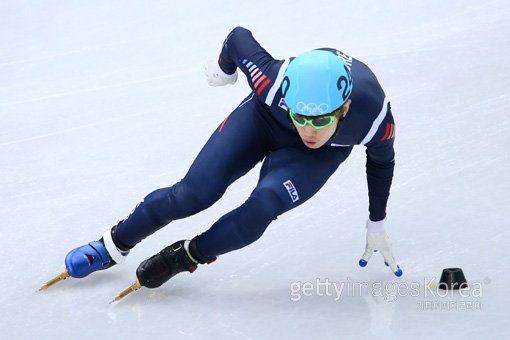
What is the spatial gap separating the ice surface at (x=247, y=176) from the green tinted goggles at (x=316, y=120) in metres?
0.68

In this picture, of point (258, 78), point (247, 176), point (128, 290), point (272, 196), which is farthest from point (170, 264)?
point (247, 176)

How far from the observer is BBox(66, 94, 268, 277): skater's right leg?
331 centimetres

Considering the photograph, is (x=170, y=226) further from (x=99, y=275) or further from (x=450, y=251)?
(x=450, y=251)

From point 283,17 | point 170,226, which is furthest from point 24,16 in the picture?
point 170,226

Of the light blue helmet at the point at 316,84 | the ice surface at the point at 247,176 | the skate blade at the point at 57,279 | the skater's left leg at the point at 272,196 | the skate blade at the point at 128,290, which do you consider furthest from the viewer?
the skate blade at the point at 57,279

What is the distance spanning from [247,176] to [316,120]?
152 cm

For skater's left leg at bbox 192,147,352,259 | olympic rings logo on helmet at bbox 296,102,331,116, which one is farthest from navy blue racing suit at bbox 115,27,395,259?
olympic rings logo on helmet at bbox 296,102,331,116

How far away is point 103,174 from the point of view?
4582mm

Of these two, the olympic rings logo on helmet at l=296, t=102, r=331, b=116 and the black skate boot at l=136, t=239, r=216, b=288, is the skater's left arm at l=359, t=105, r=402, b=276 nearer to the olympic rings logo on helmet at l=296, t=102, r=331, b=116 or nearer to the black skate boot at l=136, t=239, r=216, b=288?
the olympic rings logo on helmet at l=296, t=102, r=331, b=116

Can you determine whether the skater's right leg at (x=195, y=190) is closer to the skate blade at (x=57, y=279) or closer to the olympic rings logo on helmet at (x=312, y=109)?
the skate blade at (x=57, y=279)

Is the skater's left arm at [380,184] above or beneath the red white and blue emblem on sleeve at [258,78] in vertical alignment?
beneath

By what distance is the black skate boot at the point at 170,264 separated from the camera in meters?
3.36

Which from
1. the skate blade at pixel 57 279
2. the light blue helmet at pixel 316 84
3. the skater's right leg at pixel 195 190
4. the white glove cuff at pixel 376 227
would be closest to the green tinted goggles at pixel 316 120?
the light blue helmet at pixel 316 84

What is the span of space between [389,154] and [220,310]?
0.80 m
